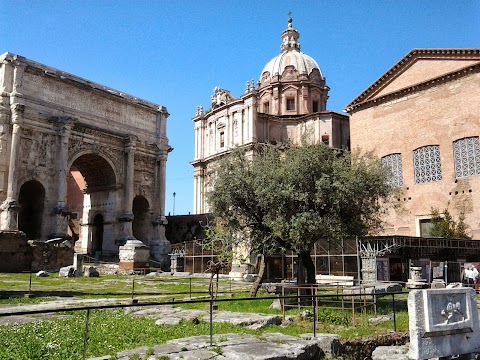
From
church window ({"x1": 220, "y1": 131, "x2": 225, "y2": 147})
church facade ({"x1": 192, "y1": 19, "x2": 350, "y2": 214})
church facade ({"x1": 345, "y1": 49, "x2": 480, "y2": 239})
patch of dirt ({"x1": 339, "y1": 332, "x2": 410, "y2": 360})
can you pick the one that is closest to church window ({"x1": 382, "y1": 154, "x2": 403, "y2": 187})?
church facade ({"x1": 345, "y1": 49, "x2": 480, "y2": 239})

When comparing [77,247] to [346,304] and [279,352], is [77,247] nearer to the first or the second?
[346,304]

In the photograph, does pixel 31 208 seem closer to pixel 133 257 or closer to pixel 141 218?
pixel 141 218

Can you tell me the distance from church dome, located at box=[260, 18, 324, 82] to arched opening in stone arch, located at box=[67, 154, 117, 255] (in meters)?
23.5

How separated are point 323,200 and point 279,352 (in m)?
6.95

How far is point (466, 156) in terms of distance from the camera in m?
29.5

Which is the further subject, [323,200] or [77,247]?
[77,247]

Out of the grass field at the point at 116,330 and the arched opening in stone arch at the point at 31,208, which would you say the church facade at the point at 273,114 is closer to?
the arched opening in stone arch at the point at 31,208

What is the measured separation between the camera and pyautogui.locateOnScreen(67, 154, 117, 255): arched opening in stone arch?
3525 cm

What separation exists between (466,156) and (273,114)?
22.9 m

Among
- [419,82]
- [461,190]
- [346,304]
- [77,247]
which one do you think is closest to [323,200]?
[346,304]

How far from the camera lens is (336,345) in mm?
7105

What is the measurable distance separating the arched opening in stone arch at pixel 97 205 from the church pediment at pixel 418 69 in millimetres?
20238

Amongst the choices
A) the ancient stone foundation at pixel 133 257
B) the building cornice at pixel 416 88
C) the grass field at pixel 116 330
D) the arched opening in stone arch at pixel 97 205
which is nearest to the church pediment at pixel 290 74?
the building cornice at pixel 416 88

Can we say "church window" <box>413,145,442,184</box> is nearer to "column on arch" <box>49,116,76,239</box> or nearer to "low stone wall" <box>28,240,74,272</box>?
"low stone wall" <box>28,240,74,272</box>
